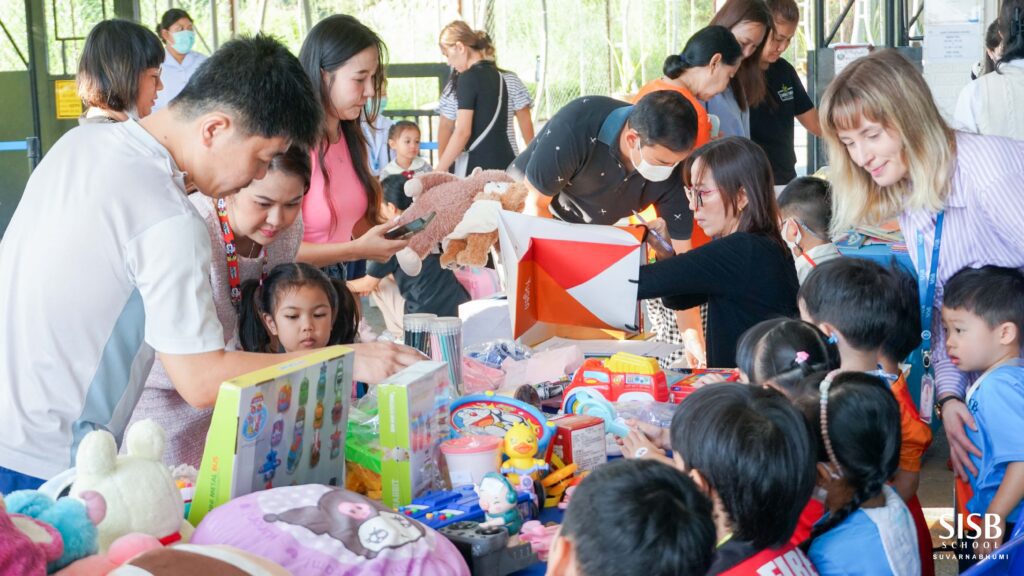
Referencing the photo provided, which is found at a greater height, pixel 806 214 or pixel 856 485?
pixel 806 214

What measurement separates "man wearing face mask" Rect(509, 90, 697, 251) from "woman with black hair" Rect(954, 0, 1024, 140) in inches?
37.2

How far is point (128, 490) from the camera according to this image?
1307 mm

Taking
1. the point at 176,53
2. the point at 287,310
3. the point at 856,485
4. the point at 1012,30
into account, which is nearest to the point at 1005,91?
the point at 1012,30

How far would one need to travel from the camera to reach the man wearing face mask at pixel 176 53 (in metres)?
5.63

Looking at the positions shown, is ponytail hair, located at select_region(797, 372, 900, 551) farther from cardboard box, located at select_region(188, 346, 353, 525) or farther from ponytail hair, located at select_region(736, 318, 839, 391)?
cardboard box, located at select_region(188, 346, 353, 525)

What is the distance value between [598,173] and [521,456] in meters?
1.97

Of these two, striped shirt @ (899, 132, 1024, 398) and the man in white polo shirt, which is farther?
striped shirt @ (899, 132, 1024, 398)

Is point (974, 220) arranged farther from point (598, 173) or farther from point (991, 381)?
point (598, 173)

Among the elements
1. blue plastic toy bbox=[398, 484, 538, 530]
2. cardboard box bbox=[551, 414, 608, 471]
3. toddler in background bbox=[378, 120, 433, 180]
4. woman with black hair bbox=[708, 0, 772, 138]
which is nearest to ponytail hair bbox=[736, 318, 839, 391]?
cardboard box bbox=[551, 414, 608, 471]

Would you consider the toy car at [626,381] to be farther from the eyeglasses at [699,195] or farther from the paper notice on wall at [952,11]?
the paper notice on wall at [952,11]

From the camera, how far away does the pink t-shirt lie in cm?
288

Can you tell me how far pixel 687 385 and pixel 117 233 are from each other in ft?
4.19

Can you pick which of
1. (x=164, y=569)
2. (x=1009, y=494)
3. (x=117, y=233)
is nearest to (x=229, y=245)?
(x=117, y=233)

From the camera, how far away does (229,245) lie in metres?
2.27
